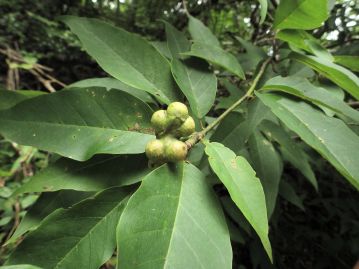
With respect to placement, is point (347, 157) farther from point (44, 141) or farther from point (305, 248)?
point (305, 248)

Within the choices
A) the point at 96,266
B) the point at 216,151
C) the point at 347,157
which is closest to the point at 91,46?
the point at 216,151

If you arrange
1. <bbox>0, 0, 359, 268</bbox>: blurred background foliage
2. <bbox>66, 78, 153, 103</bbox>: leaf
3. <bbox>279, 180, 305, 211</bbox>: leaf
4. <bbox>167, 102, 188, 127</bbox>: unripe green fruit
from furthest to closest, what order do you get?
<bbox>0, 0, 359, 268</bbox>: blurred background foliage → <bbox>279, 180, 305, 211</bbox>: leaf → <bbox>66, 78, 153, 103</bbox>: leaf → <bbox>167, 102, 188, 127</bbox>: unripe green fruit

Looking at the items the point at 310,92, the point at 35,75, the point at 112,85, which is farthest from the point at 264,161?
the point at 35,75

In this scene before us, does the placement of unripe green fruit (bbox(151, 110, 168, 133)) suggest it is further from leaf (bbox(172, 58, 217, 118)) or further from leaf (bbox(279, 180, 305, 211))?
leaf (bbox(279, 180, 305, 211))

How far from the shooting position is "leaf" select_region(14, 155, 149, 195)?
2.44 ft

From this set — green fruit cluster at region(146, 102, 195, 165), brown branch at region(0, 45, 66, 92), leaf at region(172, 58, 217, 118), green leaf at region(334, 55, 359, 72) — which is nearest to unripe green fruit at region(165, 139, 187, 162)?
green fruit cluster at region(146, 102, 195, 165)

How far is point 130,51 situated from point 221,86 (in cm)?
103

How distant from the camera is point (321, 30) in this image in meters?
1.86

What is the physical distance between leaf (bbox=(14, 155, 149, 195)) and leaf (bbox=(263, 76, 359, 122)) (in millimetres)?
415

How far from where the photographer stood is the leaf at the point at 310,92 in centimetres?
84

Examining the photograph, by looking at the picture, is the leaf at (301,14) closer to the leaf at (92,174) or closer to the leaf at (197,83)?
the leaf at (197,83)

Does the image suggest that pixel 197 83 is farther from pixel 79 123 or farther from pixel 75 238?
pixel 75 238

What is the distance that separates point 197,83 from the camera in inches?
38.2

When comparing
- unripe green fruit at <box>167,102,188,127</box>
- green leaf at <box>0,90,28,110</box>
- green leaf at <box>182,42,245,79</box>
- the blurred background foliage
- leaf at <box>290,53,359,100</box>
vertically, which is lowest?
the blurred background foliage
